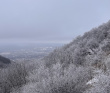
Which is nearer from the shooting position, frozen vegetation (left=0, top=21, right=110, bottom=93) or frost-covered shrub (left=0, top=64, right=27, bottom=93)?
frozen vegetation (left=0, top=21, right=110, bottom=93)

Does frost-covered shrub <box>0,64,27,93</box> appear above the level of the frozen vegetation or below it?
below

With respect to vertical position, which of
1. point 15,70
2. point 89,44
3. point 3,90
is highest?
point 89,44

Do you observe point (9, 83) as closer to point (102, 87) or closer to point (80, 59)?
point (80, 59)

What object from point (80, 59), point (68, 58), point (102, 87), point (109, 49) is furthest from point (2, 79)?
point (102, 87)

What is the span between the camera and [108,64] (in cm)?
1530

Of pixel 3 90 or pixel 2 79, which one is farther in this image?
pixel 2 79

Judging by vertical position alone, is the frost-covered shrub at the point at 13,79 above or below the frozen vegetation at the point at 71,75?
below

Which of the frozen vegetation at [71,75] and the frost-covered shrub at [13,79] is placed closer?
the frozen vegetation at [71,75]

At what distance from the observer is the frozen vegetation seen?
993 cm

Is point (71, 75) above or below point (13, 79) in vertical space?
above

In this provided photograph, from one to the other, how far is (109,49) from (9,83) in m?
16.6

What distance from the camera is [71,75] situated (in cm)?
1139

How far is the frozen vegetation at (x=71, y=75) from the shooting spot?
32.6 feet

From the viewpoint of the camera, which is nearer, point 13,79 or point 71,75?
point 71,75
